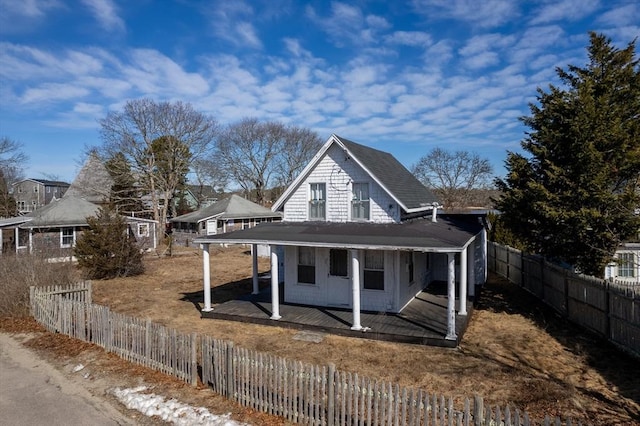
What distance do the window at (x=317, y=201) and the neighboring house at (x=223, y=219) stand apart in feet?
81.6

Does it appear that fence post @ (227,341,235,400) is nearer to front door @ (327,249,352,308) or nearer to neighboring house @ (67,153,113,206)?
front door @ (327,249,352,308)

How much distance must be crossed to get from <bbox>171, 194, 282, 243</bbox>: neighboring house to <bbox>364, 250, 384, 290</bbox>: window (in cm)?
2729

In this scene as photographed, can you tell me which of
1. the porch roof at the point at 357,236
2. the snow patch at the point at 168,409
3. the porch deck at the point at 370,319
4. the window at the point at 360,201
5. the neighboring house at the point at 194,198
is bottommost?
the snow patch at the point at 168,409

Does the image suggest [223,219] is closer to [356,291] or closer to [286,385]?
[356,291]

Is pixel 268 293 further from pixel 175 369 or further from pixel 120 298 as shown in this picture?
pixel 175 369

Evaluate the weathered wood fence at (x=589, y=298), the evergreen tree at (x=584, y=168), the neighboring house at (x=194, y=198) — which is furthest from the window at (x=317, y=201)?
the neighboring house at (x=194, y=198)

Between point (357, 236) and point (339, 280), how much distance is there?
8.28 feet

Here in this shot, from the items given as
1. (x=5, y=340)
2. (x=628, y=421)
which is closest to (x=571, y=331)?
(x=628, y=421)

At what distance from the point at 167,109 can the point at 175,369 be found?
129 ft

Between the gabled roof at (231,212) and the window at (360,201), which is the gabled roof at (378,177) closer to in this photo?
the window at (360,201)

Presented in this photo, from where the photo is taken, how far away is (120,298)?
17734mm

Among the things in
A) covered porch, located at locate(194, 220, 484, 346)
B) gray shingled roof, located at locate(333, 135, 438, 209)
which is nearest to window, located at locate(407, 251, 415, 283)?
covered porch, located at locate(194, 220, 484, 346)

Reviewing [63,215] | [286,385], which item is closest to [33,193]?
[63,215]

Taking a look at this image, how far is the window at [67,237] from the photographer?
31.1 metres
